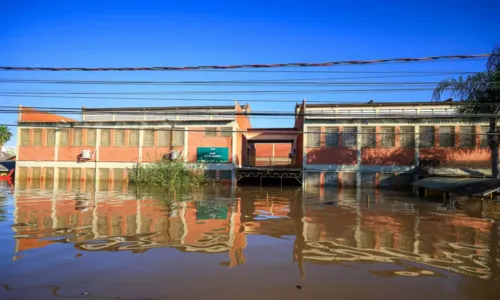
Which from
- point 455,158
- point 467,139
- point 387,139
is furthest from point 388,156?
point 467,139

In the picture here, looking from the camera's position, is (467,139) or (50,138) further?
(50,138)

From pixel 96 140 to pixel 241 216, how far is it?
946 inches

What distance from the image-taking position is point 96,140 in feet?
98.5

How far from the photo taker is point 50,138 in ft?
101

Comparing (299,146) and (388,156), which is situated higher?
(299,146)

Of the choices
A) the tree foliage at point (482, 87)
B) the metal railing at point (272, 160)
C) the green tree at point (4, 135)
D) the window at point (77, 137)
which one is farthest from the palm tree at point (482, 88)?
the green tree at point (4, 135)

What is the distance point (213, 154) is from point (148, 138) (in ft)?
22.5

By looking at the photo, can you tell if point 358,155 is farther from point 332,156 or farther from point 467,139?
point 467,139

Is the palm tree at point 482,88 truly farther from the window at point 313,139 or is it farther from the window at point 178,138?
the window at point 178,138

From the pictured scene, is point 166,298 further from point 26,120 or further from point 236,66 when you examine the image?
point 26,120

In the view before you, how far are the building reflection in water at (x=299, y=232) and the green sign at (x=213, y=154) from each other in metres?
14.3

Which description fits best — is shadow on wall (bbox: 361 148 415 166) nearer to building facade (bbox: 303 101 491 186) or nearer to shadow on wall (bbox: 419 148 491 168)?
building facade (bbox: 303 101 491 186)

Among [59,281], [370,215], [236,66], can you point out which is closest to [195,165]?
[370,215]

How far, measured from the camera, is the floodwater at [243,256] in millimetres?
4879
